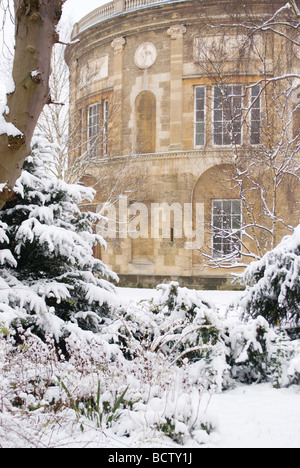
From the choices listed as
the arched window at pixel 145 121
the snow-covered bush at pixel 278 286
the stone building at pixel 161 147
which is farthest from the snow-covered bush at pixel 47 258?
the arched window at pixel 145 121

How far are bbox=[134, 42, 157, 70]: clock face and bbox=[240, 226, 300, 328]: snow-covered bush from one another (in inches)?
631

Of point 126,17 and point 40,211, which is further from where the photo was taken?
point 126,17

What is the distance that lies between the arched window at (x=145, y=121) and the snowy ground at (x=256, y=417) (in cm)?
1655

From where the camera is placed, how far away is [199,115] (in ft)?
66.4

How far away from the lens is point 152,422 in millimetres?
4066

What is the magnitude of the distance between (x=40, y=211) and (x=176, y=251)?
44.8 feet

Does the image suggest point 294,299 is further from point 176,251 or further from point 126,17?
point 126,17

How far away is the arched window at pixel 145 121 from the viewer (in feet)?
69.3

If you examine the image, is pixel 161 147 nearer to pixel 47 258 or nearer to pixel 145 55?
pixel 145 55

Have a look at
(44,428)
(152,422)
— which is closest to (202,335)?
(152,422)

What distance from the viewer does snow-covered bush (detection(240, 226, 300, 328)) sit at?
621 centimetres

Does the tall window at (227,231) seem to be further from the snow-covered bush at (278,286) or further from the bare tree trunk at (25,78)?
the bare tree trunk at (25,78)

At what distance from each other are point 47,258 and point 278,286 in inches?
123

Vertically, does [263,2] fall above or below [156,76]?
above
